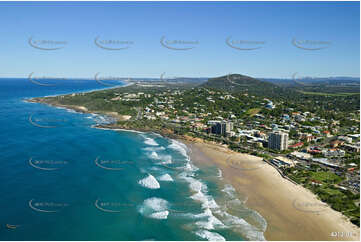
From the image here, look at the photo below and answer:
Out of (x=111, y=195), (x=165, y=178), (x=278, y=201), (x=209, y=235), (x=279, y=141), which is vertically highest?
(x=279, y=141)

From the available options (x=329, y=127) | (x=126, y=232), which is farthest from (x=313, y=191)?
(x=329, y=127)

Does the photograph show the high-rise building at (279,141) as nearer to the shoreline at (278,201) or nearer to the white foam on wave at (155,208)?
the shoreline at (278,201)

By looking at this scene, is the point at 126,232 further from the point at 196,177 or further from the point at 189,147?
the point at 189,147

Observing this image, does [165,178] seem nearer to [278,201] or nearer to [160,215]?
[160,215]

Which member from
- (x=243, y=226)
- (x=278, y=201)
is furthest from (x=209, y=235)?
(x=278, y=201)

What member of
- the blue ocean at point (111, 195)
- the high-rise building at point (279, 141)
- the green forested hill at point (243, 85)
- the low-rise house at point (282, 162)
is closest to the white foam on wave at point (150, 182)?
the blue ocean at point (111, 195)

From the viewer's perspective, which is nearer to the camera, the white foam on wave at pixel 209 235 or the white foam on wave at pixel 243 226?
the white foam on wave at pixel 209 235
